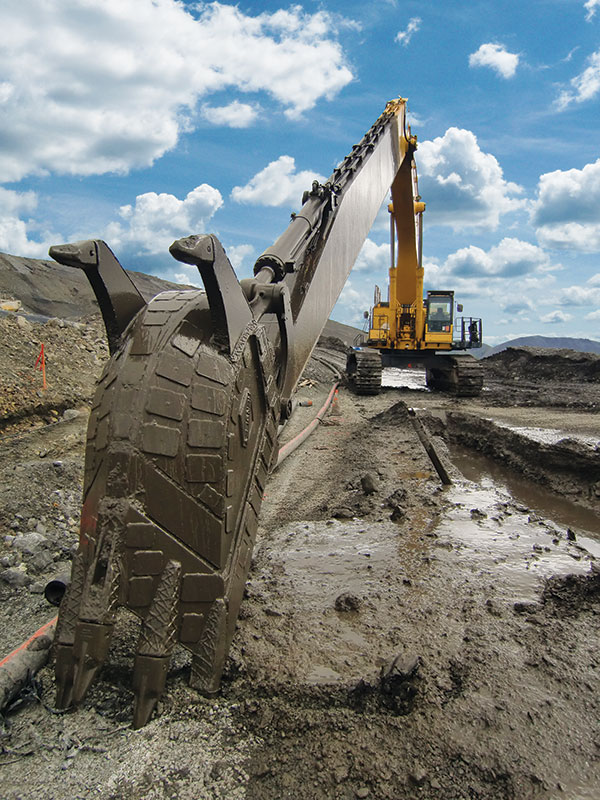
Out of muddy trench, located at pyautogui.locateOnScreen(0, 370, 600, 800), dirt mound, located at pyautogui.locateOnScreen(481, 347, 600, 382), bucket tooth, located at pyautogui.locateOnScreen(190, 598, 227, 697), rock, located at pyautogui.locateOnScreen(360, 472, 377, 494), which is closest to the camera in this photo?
muddy trench, located at pyautogui.locateOnScreen(0, 370, 600, 800)

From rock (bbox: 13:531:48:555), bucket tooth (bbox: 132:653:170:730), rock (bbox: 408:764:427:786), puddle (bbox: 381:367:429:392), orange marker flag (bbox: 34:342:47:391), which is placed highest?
orange marker flag (bbox: 34:342:47:391)

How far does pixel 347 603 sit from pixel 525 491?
14.4 ft

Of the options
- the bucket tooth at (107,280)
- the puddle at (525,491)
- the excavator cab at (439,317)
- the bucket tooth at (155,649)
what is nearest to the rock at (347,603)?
the bucket tooth at (155,649)

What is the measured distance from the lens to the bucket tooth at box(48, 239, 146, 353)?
2318 millimetres

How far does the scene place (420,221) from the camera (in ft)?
41.0

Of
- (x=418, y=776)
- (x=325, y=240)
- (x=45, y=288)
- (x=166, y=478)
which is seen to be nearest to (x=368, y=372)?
(x=325, y=240)

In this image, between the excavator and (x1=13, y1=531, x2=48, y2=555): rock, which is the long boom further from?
(x1=13, y1=531, x2=48, y2=555): rock

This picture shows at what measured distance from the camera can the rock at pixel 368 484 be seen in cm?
547

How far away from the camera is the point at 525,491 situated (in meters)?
6.71

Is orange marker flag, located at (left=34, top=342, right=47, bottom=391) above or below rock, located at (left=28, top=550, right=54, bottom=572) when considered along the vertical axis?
above

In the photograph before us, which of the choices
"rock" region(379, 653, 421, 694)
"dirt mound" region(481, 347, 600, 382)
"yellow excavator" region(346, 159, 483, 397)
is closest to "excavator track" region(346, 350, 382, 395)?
"yellow excavator" region(346, 159, 483, 397)

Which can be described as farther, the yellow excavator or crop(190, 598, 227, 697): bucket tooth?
the yellow excavator

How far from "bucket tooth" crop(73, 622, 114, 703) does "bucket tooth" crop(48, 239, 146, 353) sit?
3.81ft

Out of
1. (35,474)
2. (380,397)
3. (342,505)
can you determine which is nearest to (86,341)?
(380,397)
